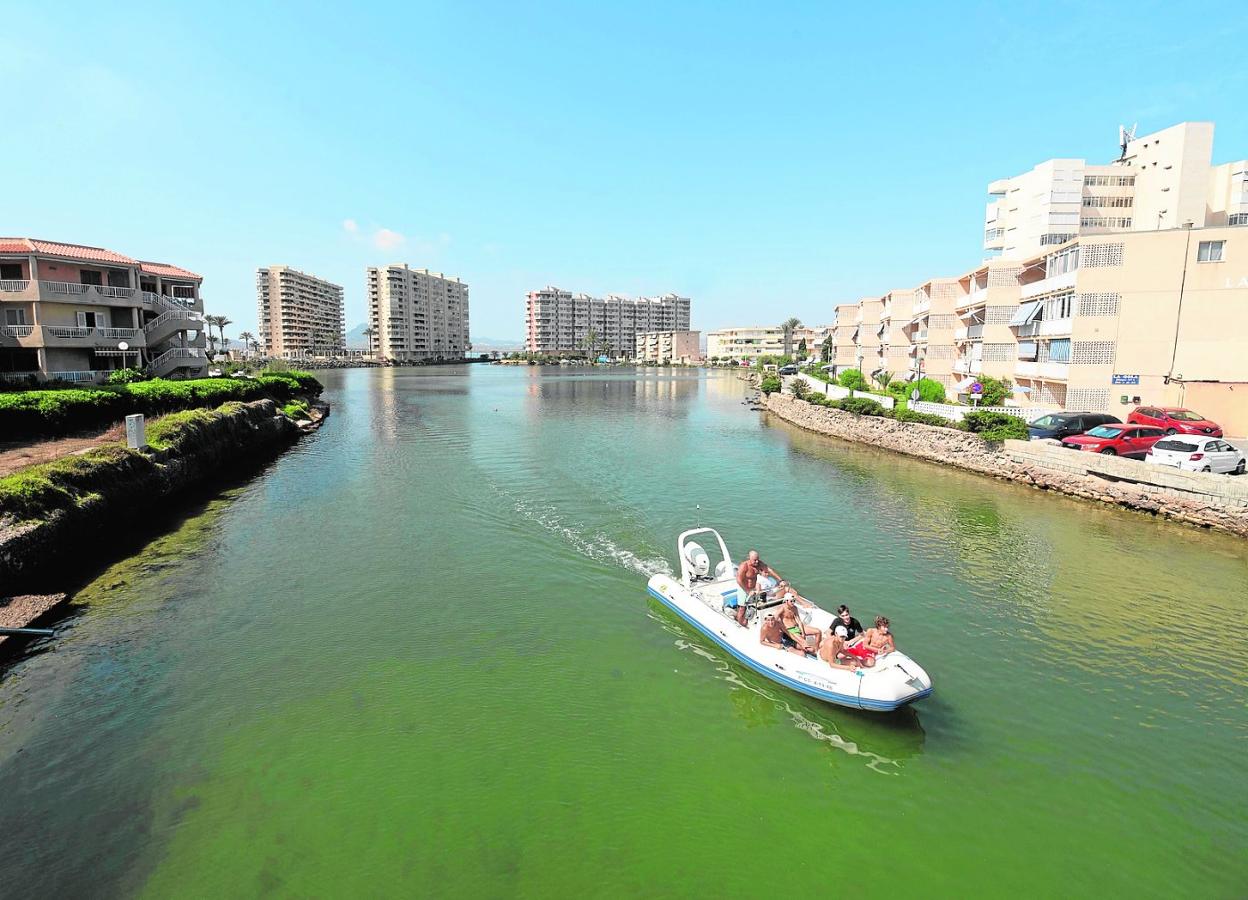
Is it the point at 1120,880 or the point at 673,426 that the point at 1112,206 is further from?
the point at 1120,880

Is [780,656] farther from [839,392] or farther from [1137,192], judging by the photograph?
[1137,192]

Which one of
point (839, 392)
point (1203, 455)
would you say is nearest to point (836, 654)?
point (1203, 455)

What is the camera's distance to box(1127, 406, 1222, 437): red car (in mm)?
28531

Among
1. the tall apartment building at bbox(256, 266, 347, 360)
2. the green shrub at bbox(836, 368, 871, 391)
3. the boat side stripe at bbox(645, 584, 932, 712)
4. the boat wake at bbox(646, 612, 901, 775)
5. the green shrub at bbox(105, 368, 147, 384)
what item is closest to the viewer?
the boat wake at bbox(646, 612, 901, 775)

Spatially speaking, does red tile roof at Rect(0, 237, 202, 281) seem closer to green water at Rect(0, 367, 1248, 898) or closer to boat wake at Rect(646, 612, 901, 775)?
green water at Rect(0, 367, 1248, 898)

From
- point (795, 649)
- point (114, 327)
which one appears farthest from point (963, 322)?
point (114, 327)

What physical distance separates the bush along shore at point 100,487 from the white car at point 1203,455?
119 feet

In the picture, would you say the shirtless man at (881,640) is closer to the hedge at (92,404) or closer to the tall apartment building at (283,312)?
the hedge at (92,404)

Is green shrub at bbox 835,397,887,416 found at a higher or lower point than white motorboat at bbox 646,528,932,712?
higher

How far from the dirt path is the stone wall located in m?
38.7

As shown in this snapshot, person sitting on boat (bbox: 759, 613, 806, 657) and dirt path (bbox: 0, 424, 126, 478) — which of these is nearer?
person sitting on boat (bbox: 759, 613, 806, 657)

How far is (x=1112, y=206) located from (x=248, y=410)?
282ft

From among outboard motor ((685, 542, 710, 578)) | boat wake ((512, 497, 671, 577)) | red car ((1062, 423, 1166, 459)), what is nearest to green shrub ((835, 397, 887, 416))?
red car ((1062, 423, 1166, 459))

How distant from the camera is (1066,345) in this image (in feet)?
117
